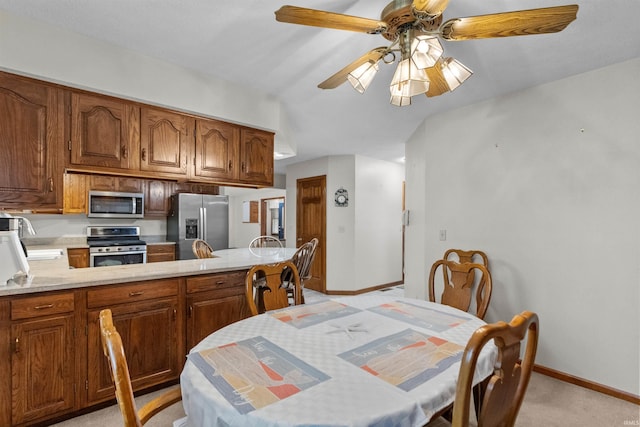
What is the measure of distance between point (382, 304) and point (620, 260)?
186 cm

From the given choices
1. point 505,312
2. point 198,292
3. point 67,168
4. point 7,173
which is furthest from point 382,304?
point 7,173

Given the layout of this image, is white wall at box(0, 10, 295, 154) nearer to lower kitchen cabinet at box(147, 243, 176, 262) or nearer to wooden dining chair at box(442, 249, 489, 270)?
wooden dining chair at box(442, 249, 489, 270)

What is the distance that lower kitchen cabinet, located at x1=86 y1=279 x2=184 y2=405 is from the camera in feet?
6.54

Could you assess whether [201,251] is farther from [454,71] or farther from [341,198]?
[454,71]

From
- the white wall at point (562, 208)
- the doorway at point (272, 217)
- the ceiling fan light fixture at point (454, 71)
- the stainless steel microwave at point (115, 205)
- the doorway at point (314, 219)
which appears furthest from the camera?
the doorway at point (272, 217)

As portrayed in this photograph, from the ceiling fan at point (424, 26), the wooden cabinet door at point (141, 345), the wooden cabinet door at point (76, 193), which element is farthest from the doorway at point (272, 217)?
the ceiling fan at point (424, 26)

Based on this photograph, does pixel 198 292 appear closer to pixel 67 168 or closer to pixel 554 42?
pixel 67 168

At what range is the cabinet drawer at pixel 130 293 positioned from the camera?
1997mm

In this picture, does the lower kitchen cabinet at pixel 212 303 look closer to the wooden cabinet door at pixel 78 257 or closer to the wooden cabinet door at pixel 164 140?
the wooden cabinet door at pixel 164 140

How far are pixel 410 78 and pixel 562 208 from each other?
76.9 inches

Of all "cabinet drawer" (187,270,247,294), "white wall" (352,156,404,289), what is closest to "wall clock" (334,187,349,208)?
"white wall" (352,156,404,289)

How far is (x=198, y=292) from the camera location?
242cm

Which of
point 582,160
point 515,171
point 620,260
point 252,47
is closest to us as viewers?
point 252,47

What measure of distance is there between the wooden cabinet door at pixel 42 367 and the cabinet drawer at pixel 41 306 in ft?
0.12
